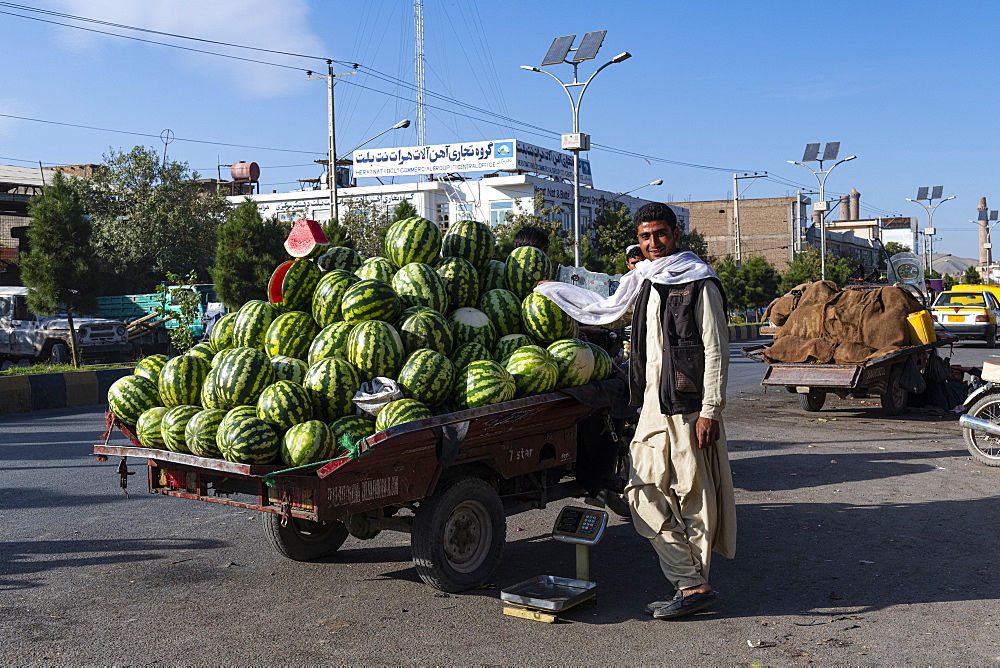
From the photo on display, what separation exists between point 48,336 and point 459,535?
71.4 feet

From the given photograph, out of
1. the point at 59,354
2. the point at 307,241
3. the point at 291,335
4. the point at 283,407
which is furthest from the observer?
the point at 59,354

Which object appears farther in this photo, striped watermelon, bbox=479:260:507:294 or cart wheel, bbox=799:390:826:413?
cart wheel, bbox=799:390:826:413

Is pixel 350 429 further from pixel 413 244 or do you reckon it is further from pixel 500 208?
pixel 500 208

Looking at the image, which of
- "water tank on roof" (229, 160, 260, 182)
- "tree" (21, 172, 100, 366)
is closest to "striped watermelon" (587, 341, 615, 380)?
"tree" (21, 172, 100, 366)

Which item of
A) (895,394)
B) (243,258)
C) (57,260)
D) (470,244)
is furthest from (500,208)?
(470,244)

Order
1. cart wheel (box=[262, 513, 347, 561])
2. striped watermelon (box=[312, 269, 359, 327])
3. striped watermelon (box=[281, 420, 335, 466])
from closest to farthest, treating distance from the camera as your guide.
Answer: striped watermelon (box=[281, 420, 335, 466]) < striped watermelon (box=[312, 269, 359, 327]) < cart wheel (box=[262, 513, 347, 561])

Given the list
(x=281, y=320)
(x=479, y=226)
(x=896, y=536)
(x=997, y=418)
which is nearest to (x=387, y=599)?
(x=281, y=320)

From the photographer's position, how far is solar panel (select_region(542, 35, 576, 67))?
28.5 m

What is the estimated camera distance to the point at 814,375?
39.9ft

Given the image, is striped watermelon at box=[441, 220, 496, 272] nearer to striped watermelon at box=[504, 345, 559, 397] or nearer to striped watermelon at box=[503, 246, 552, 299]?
striped watermelon at box=[503, 246, 552, 299]

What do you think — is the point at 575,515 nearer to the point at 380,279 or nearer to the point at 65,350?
the point at 380,279

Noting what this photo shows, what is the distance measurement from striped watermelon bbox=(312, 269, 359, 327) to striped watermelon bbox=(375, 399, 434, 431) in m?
0.92

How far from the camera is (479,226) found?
249 inches

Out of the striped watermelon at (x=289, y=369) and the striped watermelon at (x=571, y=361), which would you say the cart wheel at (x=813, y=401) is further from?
the striped watermelon at (x=289, y=369)
